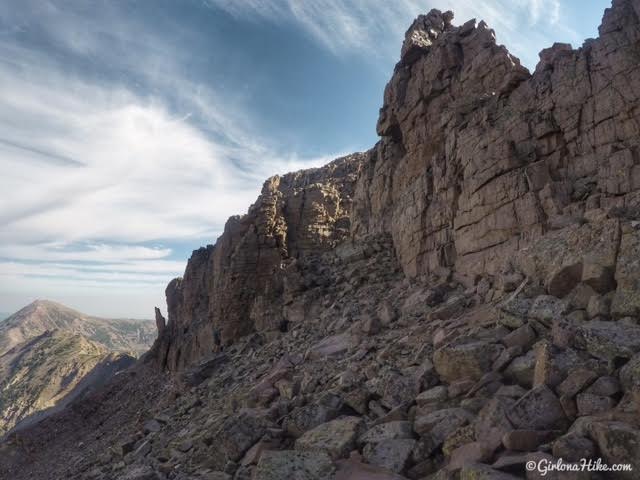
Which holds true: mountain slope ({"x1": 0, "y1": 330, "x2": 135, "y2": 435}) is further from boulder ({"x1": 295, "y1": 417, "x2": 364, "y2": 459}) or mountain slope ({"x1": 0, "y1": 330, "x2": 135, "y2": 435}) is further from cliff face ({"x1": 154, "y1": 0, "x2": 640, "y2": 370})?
boulder ({"x1": 295, "y1": 417, "x2": 364, "y2": 459})

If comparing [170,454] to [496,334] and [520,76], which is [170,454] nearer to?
[496,334]

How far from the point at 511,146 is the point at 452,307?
7790 millimetres

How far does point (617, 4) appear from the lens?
16375 mm

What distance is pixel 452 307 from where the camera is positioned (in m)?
14.9

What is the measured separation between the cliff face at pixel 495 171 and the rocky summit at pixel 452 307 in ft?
0.27

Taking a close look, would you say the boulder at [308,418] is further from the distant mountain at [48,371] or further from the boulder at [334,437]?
the distant mountain at [48,371]

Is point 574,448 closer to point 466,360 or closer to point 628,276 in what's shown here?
point 466,360

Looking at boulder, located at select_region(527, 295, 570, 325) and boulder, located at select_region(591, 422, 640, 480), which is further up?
boulder, located at select_region(527, 295, 570, 325)

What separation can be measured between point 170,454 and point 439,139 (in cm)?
2285

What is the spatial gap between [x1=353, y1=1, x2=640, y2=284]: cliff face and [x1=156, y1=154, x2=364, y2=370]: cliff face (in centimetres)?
1269

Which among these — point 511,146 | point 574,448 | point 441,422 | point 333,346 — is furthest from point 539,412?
point 511,146

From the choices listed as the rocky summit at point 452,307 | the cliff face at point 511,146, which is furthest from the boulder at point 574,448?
the cliff face at point 511,146

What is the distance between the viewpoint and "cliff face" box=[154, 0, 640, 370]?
11961 millimetres

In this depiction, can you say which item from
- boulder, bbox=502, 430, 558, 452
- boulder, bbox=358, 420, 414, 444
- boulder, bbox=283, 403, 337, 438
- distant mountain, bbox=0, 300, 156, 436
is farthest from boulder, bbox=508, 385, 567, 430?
distant mountain, bbox=0, 300, 156, 436
